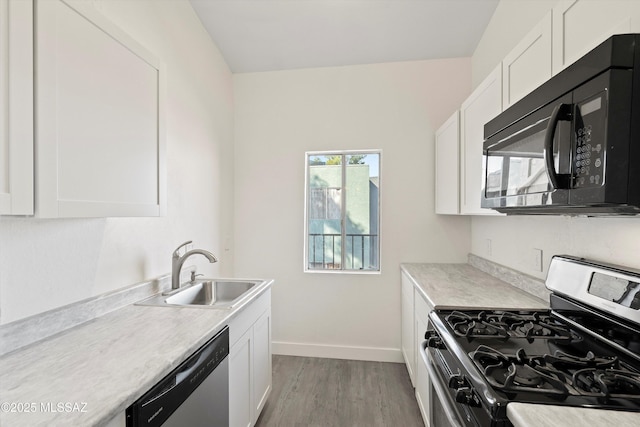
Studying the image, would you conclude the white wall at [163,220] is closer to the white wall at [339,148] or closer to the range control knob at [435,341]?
the white wall at [339,148]

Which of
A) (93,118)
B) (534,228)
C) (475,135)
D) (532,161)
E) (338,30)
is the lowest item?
(534,228)

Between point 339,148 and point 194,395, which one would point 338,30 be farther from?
point 194,395

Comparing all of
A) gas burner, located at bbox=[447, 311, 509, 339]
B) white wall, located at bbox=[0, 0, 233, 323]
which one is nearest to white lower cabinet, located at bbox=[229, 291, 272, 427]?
white wall, located at bbox=[0, 0, 233, 323]

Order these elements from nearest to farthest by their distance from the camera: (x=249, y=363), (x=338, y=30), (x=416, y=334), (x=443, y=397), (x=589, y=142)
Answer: (x=589, y=142), (x=443, y=397), (x=249, y=363), (x=416, y=334), (x=338, y=30)

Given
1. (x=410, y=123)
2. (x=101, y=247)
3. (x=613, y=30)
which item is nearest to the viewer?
(x=613, y=30)

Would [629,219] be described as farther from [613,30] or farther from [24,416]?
[24,416]

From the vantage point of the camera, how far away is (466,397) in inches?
35.9

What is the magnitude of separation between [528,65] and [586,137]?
66 cm

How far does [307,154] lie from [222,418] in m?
2.29

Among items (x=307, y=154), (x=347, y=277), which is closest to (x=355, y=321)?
(x=347, y=277)

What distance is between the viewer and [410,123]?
284 cm

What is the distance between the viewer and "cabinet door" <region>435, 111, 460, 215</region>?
214 cm

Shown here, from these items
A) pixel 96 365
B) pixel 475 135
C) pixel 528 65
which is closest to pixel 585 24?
pixel 528 65

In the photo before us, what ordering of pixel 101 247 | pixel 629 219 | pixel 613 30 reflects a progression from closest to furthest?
pixel 613 30, pixel 629 219, pixel 101 247
